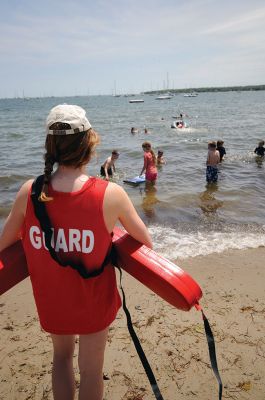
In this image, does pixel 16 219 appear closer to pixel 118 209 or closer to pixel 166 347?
pixel 118 209

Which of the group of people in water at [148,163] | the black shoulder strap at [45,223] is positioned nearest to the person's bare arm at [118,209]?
the black shoulder strap at [45,223]

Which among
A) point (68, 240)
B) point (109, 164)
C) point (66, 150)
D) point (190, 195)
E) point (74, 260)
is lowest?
point (190, 195)

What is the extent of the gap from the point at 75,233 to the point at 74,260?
0.52 feet

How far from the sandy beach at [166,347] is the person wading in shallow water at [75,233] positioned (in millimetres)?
1169

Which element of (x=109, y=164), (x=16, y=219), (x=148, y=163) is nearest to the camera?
(x=16, y=219)

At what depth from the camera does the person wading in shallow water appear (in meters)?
1.66

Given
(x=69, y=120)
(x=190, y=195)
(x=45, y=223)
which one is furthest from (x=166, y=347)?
(x=190, y=195)

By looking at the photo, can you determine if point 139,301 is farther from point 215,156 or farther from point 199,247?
point 215,156

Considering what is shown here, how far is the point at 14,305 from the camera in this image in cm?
413

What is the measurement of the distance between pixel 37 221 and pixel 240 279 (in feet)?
11.9

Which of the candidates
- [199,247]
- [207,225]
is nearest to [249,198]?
[207,225]

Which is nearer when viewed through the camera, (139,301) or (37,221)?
(37,221)

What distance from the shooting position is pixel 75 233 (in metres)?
1.68

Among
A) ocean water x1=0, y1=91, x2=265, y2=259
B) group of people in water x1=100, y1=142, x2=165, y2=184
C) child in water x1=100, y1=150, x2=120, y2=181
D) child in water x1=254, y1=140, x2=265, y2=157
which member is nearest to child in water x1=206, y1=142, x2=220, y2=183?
ocean water x1=0, y1=91, x2=265, y2=259
